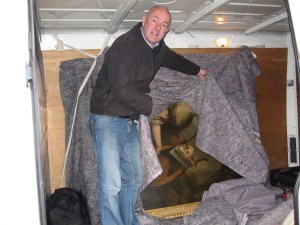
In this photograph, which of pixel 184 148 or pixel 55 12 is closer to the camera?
pixel 55 12

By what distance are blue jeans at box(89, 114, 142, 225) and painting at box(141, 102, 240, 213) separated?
1.43 feet

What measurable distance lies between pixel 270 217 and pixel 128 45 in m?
1.54

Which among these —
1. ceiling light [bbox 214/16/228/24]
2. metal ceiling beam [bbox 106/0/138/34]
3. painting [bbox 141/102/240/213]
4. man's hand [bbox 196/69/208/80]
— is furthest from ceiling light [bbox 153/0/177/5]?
painting [bbox 141/102/240/213]

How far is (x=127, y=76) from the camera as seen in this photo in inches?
69.9

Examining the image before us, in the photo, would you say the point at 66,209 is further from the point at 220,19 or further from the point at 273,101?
the point at 273,101

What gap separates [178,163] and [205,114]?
0.52 m

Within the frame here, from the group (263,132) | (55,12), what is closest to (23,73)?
(55,12)

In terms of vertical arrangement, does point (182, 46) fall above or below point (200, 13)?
below

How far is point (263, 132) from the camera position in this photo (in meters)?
3.09

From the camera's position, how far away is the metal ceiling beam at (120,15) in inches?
72.4

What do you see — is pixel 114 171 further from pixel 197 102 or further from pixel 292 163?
pixel 292 163

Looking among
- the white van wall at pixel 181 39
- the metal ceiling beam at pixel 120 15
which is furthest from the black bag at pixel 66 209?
the metal ceiling beam at pixel 120 15

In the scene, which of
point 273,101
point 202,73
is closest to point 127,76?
point 202,73

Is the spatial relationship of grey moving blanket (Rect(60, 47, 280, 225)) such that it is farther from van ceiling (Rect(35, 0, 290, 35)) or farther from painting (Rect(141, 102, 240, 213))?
van ceiling (Rect(35, 0, 290, 35))
